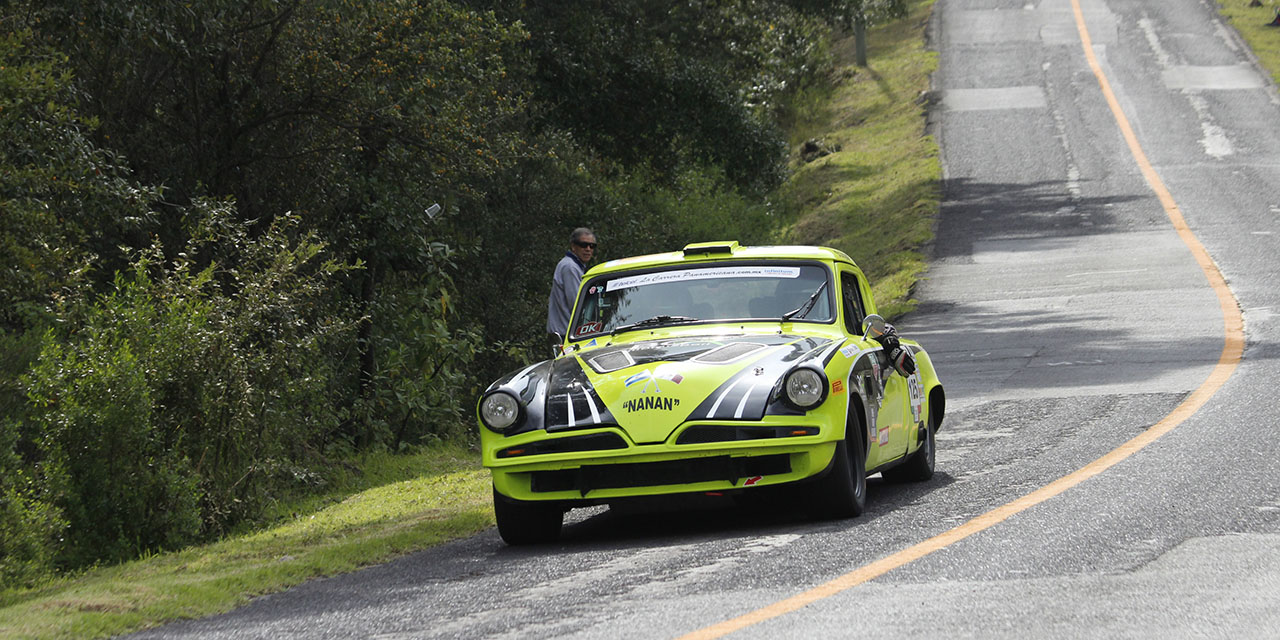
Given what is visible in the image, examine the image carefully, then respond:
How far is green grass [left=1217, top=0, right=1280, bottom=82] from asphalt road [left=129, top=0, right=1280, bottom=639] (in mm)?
23735

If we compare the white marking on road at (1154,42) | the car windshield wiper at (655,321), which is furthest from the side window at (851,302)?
the white marking on road at (1154,42)

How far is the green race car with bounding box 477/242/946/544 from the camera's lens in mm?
7832

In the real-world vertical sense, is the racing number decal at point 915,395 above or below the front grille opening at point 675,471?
below

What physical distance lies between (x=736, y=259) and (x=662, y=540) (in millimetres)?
2429

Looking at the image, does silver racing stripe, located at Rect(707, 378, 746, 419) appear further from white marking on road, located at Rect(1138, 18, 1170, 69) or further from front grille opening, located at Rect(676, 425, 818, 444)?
white marking on road, located at Rect(1138, 18, 1170, 69)

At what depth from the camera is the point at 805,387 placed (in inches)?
314

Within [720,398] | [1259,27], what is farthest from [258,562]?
[1259,27]

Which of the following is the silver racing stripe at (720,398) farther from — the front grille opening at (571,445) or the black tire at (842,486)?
the black tire at (842,486)

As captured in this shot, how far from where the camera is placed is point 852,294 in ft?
32.6

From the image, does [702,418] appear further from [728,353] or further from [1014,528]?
[1014,528]

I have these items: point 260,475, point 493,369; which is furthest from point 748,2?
point 260,475

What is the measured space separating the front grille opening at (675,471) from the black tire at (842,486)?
0.71 feet

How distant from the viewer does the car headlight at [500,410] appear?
8141 mm

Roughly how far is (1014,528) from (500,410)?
8.63ft
